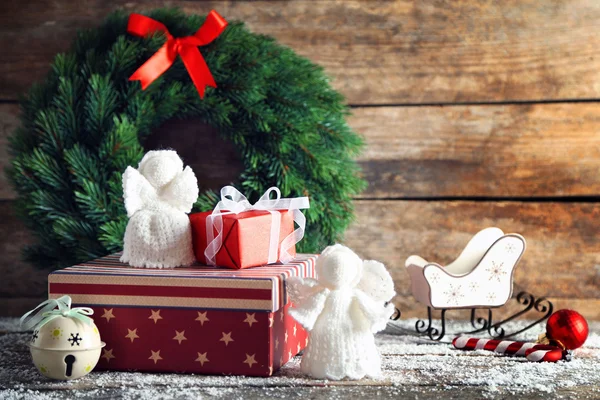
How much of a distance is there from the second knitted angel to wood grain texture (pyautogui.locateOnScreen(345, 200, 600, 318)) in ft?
2.40

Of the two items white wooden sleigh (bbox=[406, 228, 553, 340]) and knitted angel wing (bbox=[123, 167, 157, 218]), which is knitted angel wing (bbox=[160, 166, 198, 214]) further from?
white wooden sleigh (bbox=[406, 228, 553, 340])

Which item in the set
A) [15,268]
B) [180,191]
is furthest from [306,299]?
[15,268]

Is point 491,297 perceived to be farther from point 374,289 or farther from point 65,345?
point 65,345

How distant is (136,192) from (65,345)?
1.15 ft

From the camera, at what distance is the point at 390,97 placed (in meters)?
2.21

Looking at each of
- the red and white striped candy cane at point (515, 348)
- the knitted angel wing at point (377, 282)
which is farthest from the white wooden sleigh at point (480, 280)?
the knitted angel wing at point (377, 282)

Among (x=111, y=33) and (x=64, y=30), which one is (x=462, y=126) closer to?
(x=111, y=33)

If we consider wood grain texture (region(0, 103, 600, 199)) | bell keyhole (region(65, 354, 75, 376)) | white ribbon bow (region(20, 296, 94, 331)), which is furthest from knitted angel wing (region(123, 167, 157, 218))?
wood grain texture (region(0, 103, 600, 199))

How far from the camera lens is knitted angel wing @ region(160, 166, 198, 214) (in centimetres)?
158

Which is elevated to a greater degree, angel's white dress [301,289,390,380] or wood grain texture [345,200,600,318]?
wood grain texture [345,200,600,318]

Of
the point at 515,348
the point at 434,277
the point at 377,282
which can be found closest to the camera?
the point at 377,282

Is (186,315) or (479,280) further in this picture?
(479,280)

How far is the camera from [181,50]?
1.99 meters

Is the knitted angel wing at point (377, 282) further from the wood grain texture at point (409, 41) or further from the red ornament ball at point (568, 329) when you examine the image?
the wood grain texture at point (409, 41)
